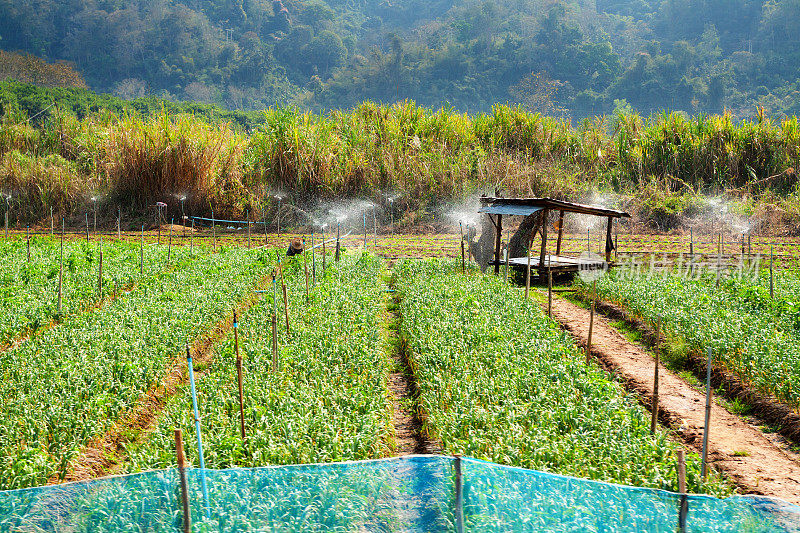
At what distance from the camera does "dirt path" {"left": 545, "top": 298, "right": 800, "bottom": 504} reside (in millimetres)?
5953

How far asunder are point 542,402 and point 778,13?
243ft

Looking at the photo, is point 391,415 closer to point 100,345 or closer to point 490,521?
point 490,521

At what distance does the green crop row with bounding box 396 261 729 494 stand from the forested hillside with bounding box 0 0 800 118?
6112 cm

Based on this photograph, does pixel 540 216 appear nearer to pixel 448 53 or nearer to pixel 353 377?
pixel 353 377

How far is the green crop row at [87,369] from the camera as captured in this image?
5.79 metres

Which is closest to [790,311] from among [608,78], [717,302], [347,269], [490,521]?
[717,302]

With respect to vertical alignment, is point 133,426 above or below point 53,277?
below

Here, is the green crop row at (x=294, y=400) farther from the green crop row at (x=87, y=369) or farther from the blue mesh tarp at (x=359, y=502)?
the blue mesh tarp at (x=359, y=502)

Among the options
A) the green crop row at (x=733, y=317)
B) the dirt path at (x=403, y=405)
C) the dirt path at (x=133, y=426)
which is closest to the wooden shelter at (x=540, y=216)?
the green crop row at (x=733, y=317)

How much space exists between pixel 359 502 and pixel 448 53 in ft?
250

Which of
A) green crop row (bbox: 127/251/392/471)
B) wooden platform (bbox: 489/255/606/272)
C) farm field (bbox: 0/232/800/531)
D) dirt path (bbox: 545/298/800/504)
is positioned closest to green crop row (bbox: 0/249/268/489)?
farm field (bbox: 0/232/800/531)

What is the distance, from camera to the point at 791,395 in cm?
717

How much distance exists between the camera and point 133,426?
698 centimetres

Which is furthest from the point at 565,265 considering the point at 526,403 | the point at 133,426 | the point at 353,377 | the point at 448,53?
the point at 448,53
